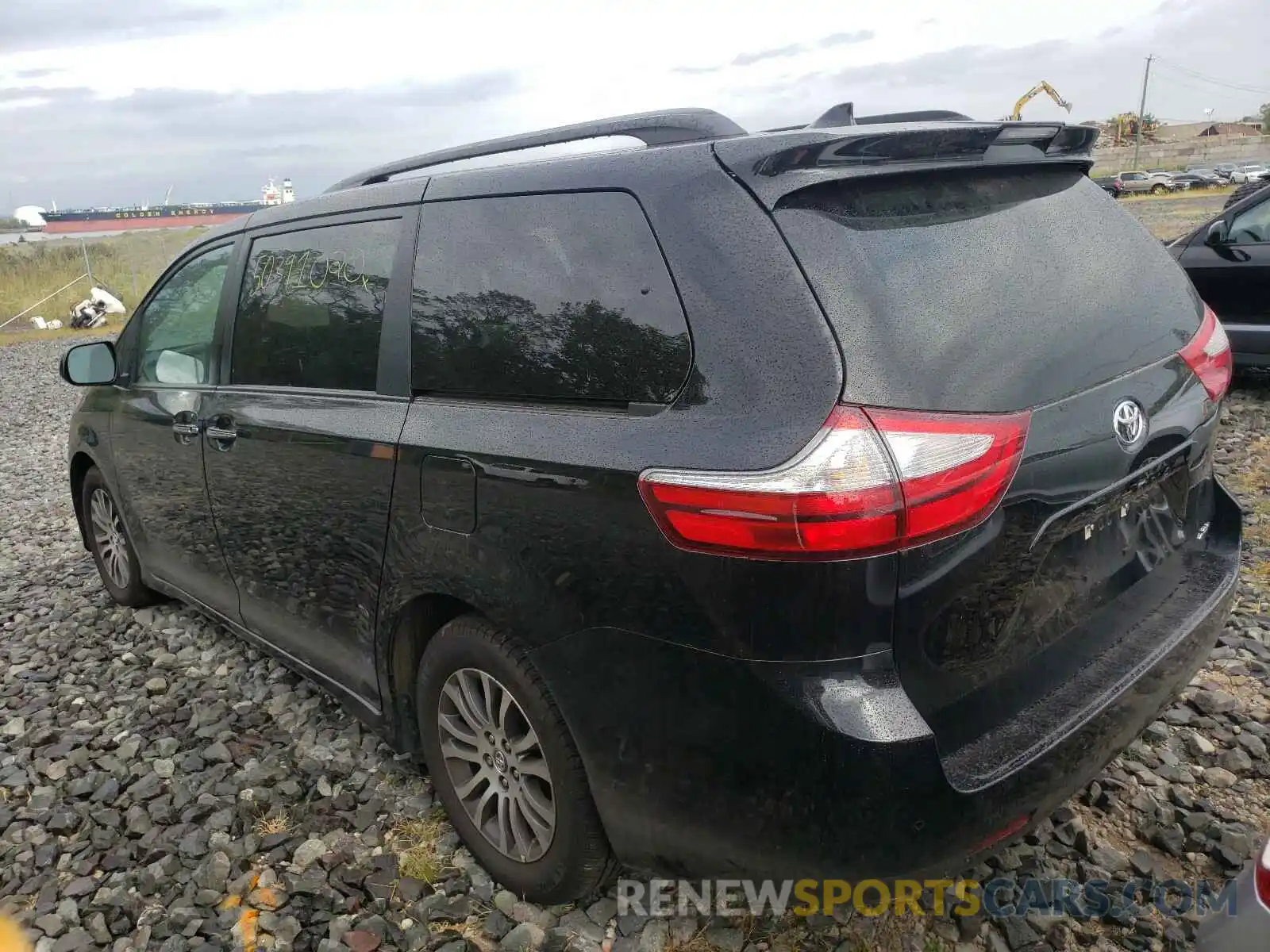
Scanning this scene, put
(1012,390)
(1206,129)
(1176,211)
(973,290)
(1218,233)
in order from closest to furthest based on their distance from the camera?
(1012,390) → (973,290) → (1218,233) → (1176,211) → (1206,129)

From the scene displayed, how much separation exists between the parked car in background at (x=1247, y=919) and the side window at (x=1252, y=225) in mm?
6643

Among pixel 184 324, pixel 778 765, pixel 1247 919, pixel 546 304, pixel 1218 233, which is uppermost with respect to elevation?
pixel 546 304

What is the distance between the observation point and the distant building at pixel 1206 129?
85.0 m

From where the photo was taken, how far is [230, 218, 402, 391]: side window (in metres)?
2.63

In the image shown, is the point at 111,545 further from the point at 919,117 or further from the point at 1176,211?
the point at 1176,211

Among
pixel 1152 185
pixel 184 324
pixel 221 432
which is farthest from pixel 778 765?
pixel 1152 185

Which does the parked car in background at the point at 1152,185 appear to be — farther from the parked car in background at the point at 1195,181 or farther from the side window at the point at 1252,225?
the side window at the point at 1252,225

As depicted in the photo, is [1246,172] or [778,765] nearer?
[778,765]

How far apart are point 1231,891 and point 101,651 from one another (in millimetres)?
4401

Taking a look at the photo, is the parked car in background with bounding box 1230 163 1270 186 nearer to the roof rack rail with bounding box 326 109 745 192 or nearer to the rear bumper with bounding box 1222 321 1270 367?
the rear bumper with bounding box 1222 321 1270 367

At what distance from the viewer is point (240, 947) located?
94.3 inches

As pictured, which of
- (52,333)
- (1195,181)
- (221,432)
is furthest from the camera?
(1195,181)

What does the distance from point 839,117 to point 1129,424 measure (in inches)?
36.6

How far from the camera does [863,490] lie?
1607 mm
